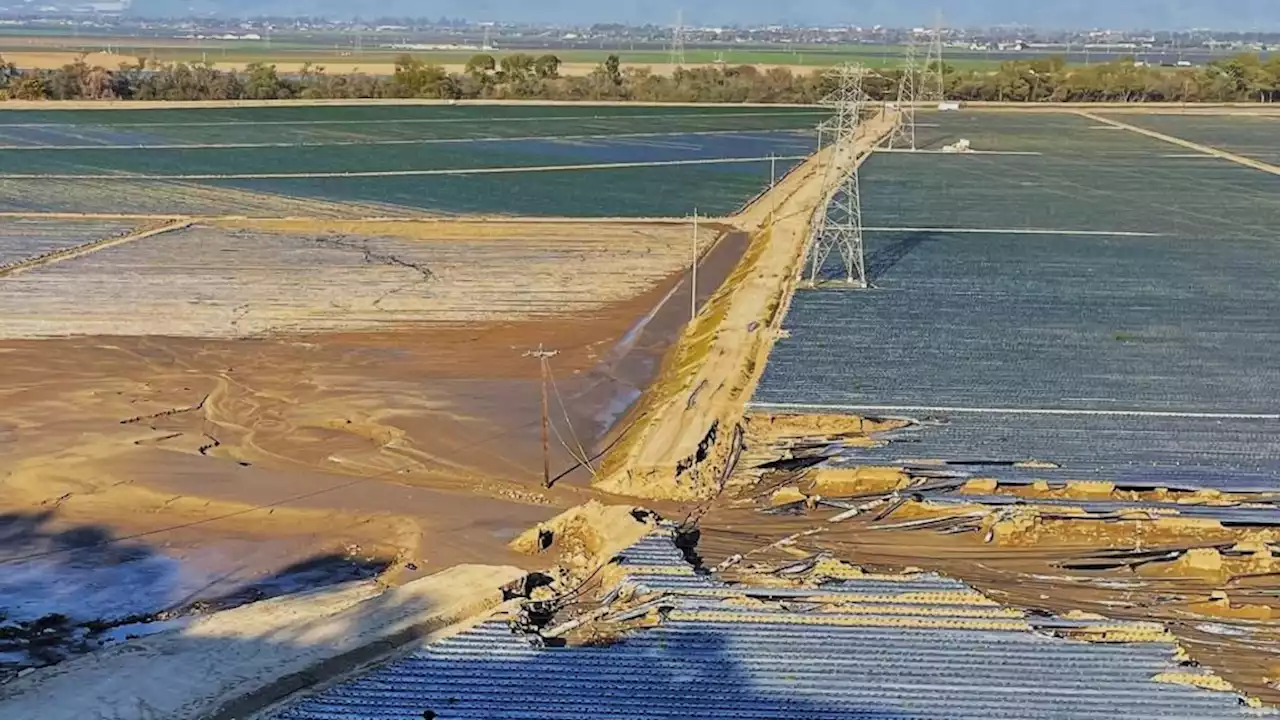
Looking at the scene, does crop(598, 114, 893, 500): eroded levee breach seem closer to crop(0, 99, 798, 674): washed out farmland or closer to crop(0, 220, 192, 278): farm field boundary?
crop(0, 99, 798, 674): washed out farmland

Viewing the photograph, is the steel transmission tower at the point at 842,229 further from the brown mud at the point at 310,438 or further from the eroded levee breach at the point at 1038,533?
the eroded levee breach at the point at 1038,533

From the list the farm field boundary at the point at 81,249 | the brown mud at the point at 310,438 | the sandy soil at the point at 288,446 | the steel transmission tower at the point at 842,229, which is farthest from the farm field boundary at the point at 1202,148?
the farm field boundary at the point at 81,249

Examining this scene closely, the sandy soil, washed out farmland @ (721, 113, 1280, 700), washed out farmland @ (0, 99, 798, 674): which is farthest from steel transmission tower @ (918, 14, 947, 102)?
the sandy soil

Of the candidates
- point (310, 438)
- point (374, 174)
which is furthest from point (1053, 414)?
point (374, 174)

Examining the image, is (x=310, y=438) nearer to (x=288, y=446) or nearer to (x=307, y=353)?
(x=288, y=446)

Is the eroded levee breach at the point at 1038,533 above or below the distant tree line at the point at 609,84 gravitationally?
below

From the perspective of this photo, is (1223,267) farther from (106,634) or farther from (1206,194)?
(106,634)

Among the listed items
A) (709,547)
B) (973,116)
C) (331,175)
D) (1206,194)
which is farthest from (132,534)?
(973,116)
